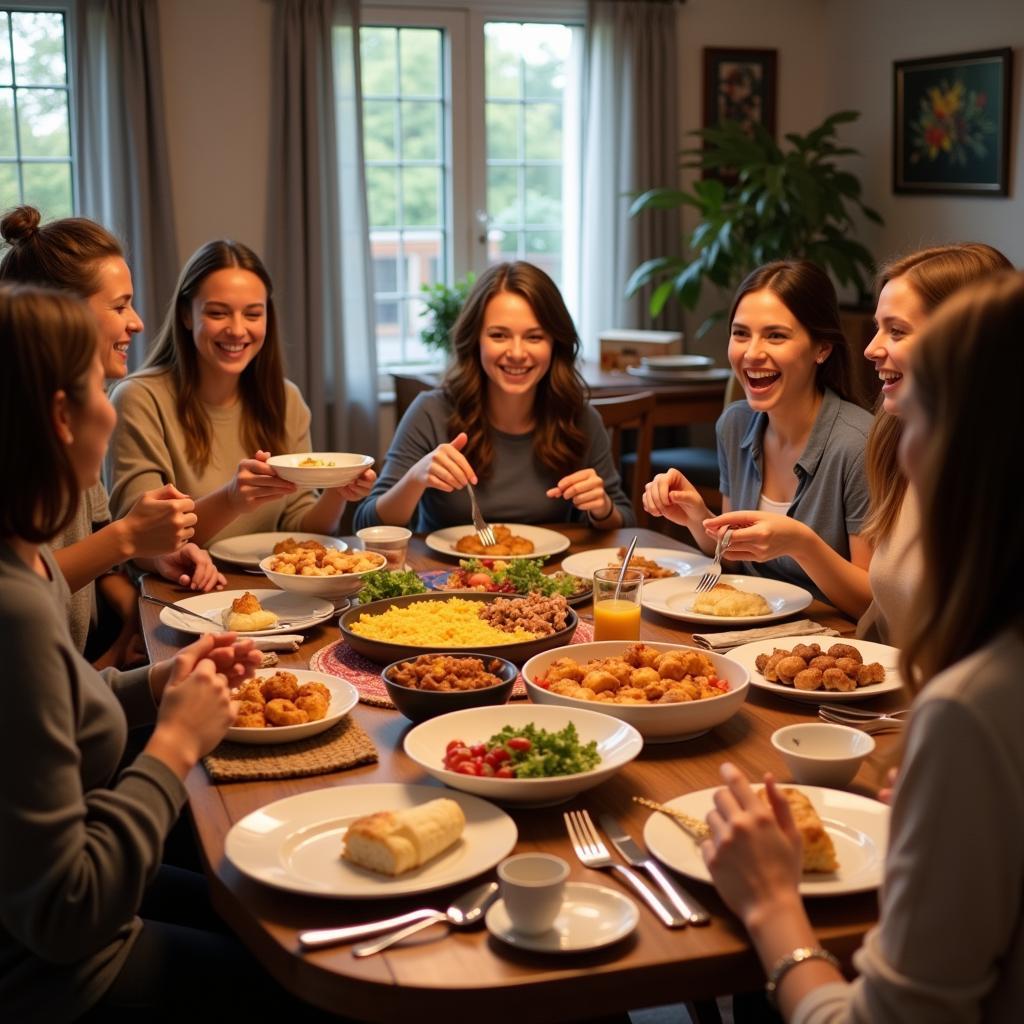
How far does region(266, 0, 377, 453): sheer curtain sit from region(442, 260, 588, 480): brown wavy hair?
2262 mm

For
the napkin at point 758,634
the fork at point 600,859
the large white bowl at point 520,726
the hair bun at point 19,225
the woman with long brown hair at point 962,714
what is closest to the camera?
the woman with long brown hair at point 962,714

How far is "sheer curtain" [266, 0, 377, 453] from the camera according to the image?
5.16 metres

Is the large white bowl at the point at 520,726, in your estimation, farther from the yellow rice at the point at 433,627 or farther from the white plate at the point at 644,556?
the white plate at the point at 644,556

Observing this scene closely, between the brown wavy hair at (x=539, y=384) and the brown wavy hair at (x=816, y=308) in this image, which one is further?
the brown wavy hair at (x=539, y=384)

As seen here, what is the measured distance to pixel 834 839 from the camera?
1.38 metres

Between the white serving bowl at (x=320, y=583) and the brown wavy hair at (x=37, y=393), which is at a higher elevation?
the brown wavy hair at (x=37, y=393)

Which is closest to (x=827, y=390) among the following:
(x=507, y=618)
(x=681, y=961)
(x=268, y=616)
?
(x=507, y=618)

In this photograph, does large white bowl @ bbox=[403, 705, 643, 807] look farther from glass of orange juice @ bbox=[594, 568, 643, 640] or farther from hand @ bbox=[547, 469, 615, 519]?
hand @ bbox=[547, 469, 615, 519]

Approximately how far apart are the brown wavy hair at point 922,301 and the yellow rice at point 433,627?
0.68 metres

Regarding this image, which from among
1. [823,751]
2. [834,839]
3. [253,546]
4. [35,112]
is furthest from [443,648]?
[35,112]

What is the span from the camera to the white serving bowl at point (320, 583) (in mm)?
2240

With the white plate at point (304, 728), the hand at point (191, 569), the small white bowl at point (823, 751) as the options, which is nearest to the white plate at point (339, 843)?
the white plate at point (304, 728)

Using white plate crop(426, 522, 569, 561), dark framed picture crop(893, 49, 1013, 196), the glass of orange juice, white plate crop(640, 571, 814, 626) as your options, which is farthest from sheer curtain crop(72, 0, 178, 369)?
the glass of orange juice

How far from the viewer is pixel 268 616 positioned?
2.11 metres
